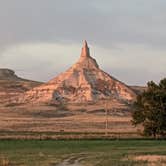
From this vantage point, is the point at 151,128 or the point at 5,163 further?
the point at 151,128

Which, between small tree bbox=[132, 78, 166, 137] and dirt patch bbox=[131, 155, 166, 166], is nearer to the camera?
dirt patch bbox=[131, 155, 166, 166]

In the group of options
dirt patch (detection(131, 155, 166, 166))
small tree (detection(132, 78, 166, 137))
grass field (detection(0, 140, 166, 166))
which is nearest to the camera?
dirt patch (detection(131, 155, 166, 166))

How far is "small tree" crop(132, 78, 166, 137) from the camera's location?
290 feet

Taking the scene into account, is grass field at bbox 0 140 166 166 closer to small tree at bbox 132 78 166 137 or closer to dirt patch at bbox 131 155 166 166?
dirt patch at bbox 131 155 166 166

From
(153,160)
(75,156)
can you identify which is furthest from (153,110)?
(153,160)

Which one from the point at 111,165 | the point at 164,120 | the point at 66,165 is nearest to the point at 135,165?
the point at 111,165

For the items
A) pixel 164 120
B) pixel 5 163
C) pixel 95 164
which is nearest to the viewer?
pixel 5 163

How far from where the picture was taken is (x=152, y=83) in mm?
92188

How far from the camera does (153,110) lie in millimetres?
88375

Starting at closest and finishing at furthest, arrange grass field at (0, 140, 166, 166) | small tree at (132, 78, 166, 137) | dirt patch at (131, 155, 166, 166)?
dirt patch at (131, 155, 166, 166), grass field at (0, 140, 166, 166), small tree at (132, 78, 166, 137)

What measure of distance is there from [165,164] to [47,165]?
24.0ft

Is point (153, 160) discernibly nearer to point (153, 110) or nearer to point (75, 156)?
point (75, 156)

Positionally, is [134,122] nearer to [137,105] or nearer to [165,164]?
[137,105]

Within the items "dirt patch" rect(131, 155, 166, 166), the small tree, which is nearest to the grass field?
"dirt patch" rect(131, 155, 166, 166)
